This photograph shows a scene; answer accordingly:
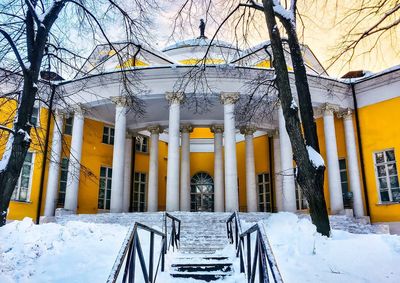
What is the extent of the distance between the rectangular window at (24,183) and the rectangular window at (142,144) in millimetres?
6412

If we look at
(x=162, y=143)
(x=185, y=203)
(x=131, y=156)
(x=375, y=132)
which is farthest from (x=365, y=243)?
(x=162, y=143)

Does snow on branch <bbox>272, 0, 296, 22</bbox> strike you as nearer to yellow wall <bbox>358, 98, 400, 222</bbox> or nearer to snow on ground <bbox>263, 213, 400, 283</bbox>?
snow on ground <bbox>263, 213, 400, 283</bbox>

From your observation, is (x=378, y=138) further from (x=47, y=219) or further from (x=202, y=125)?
(x=47, y=219)

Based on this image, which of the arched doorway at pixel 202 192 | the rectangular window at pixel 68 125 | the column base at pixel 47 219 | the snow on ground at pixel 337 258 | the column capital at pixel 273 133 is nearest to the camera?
the snow on ground at pixel 337 258

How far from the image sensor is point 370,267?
5.53 meters

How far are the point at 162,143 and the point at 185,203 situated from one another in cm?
567

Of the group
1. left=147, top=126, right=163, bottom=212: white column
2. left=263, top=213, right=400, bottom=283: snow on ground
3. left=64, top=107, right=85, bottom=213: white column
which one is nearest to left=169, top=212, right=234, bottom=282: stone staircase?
left=263, top=213, right=400, bottom=283: snow on ground

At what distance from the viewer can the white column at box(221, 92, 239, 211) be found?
1472 centimetres

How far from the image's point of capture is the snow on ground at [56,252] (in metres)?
6.25

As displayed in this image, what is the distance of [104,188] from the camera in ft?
63.7

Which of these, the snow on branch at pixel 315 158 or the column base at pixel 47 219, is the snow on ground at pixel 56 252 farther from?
the column base at pixel 47 219

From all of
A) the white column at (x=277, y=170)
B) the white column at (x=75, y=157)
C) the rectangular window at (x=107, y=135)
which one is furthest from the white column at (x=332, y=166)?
the rectangular window at (x=107, y=135)

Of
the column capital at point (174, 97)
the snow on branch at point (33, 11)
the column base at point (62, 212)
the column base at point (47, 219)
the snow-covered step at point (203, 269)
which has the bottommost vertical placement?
the snow-covered step at point (203, 269)

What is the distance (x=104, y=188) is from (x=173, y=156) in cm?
613
